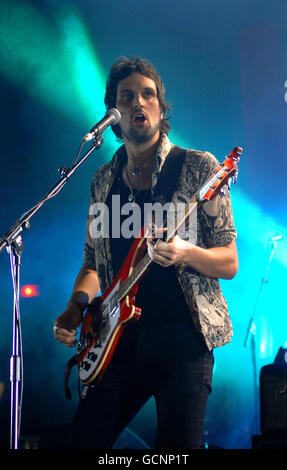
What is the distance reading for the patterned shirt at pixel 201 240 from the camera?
190cm

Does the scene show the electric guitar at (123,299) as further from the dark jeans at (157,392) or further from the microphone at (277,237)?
the microphone at (277,237)

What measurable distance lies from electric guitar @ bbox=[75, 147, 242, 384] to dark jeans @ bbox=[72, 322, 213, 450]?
0.06 m

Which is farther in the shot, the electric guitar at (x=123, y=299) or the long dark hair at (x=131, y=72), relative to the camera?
the long dark hair at (x=131, y=72)

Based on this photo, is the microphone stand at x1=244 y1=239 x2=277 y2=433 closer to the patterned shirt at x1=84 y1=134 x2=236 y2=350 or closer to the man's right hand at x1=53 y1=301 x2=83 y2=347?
the patterned shirt at x1=84 y1=134 x2=236 y2=350

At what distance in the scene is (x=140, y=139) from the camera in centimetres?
240

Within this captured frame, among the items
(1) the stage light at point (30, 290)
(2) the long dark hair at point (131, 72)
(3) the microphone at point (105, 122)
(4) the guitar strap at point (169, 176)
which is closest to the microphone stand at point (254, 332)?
(1) the stage light at point (30, 290)

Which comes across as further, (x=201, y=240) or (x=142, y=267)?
(x=201, y=240)

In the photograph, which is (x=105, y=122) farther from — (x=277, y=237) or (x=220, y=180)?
(x=277, y=237)

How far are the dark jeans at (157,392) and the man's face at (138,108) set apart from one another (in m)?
1.01

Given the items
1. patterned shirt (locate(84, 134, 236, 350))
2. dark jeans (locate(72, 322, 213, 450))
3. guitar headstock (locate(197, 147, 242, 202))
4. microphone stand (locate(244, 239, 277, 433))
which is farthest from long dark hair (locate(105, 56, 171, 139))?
microphone stand (locate(244, 239, 277, 433))

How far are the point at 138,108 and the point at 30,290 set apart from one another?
8.80ft

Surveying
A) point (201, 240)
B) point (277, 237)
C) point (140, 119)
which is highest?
point (277, 237)

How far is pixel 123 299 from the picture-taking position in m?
2.00

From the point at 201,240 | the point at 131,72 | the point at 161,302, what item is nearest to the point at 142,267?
the point at 161,302
